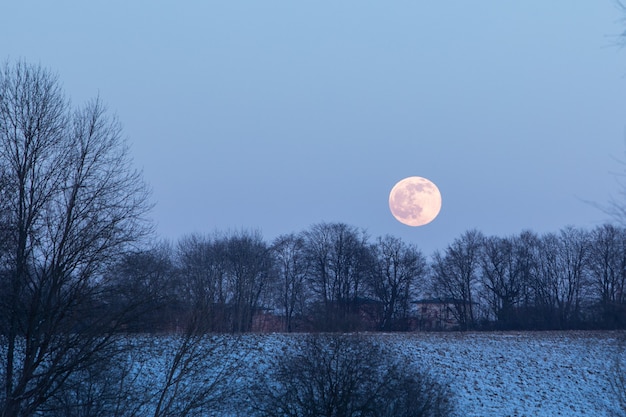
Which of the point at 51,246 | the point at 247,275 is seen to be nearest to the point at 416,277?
the point at 247,275

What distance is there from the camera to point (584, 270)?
6097 centimetres

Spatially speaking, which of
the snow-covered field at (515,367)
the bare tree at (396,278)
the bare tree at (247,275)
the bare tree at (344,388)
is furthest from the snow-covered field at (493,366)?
the bare tree at (396,278)

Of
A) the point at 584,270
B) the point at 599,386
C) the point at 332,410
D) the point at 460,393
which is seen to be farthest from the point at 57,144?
the point at 584,270

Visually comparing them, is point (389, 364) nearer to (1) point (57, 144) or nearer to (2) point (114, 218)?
(2) point (114, 218)

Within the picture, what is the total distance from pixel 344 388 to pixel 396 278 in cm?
4270

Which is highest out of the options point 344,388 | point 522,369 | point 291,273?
point 291,273

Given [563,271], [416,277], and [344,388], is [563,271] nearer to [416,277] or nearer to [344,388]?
[416,277]

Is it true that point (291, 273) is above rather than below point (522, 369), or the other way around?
above

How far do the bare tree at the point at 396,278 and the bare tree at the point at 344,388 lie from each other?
108 ft

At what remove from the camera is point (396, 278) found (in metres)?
64.5

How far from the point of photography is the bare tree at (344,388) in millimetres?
21812

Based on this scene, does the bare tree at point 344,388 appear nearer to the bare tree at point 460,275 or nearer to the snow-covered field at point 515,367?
the snow-covered field at point 515,367

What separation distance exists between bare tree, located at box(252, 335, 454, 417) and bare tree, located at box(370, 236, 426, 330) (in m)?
32.9

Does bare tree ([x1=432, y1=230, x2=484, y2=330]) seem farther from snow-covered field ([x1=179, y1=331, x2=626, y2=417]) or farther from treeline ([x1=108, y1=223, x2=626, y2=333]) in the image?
snow-covered field ([x1=179, y1=331, x2=626, y2=417])
